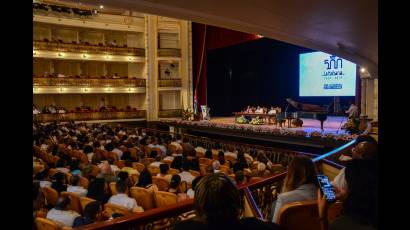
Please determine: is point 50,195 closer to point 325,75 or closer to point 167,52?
point 325,75

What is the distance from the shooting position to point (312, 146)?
10945 mm

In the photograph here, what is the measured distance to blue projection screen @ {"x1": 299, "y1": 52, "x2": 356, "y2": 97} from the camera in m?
15.1

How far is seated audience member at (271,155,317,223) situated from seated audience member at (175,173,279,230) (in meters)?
0.82

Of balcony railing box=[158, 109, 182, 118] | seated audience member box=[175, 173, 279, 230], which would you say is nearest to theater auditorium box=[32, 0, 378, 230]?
seated audience member box=[175, 173, 279, 230]

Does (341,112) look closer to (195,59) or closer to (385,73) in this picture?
(195,59)

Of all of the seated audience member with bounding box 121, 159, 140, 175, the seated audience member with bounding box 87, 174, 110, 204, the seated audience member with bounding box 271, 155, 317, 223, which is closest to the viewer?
the seated audience member with bounding box 271, 155, 317, 223

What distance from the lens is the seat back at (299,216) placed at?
2330mm

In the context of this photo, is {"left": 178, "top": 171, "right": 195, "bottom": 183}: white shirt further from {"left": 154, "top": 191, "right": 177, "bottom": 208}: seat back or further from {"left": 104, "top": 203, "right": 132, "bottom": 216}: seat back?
{"left": 104, "top": 203, "right": 132, "bottom": 216}: seat back

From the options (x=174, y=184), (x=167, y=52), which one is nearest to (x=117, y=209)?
(x=174, y=184)

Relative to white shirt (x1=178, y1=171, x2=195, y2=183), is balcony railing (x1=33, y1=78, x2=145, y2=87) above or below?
above

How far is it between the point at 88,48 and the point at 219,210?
20.1 metres

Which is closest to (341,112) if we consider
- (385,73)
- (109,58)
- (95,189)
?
(109,58)

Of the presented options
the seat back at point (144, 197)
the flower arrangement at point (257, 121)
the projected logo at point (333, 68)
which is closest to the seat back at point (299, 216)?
the seat back at point (144, 197)

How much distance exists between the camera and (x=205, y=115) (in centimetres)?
1872
